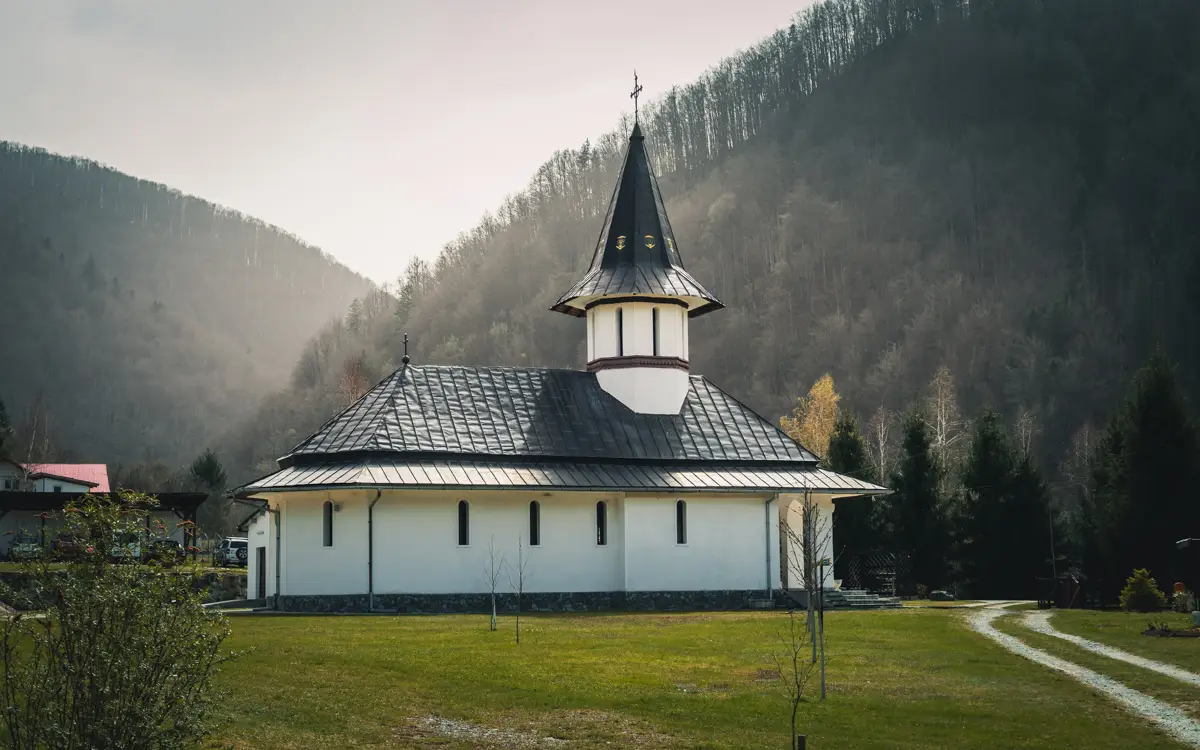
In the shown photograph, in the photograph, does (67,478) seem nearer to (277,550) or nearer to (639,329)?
(277,550)

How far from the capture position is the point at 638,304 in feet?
131

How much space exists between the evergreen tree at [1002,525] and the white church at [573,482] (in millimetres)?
9779

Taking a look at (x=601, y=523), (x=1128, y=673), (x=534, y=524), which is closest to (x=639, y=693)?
(x=1128, y=673)

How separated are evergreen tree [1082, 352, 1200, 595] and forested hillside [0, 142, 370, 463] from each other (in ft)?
306

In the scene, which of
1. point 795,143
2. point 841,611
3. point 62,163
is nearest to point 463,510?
point 841,611

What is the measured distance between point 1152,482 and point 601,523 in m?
17.1

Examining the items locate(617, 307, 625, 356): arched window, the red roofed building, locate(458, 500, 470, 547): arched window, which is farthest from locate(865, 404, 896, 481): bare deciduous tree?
the red roofed building

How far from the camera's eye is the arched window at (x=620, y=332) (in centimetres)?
4006

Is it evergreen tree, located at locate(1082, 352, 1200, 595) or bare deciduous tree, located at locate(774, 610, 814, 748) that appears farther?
evergreen tree, located at locate(1082, 352, 1200, 595)

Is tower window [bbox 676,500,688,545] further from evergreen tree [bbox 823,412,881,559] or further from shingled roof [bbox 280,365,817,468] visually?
evergreen tree [bbox 823,412,881,559]

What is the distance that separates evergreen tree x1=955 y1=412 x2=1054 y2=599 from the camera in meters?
45.2

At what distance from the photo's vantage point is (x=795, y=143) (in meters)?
117

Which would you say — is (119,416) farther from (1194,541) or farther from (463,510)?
(1194,541)

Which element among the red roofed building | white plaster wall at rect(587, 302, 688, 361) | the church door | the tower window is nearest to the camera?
the tower window
